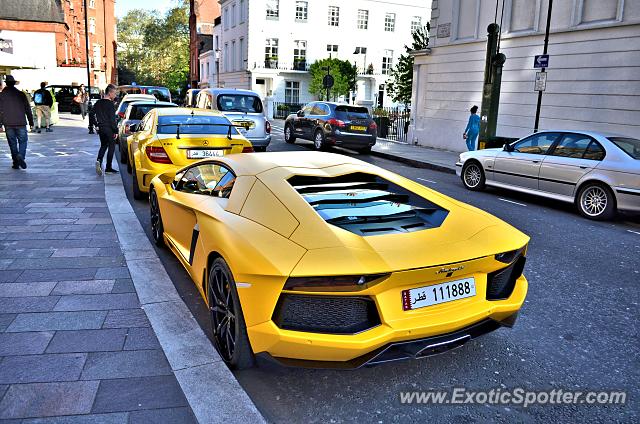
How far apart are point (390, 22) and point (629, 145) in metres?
46.6

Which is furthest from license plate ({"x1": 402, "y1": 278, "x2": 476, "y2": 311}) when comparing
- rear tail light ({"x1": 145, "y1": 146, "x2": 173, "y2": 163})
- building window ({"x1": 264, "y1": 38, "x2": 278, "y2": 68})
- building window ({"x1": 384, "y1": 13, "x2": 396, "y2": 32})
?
building window ({"x1": 384, "y1": 13, "x2": 396, "y2": 32})

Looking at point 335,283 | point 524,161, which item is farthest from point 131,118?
point 335,283

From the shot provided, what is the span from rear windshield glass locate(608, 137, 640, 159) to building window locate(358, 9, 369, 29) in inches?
1768

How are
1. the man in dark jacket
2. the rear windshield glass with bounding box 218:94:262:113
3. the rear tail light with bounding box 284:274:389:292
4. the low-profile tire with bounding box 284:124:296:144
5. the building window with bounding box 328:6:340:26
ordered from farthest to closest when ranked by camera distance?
the building window with bounding box 328:6:340:26 → the low-profile tire with bounding box 284:124:296:144 → the rear windshield glass with bounding box 218:94:262:113 → the man in dark jacket → the rear tail light with bounding box 284:274:389:292

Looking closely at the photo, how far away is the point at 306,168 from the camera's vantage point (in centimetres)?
398

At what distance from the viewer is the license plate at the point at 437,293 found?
2918 millimetres

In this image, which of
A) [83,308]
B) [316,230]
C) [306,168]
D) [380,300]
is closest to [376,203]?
[306,168]

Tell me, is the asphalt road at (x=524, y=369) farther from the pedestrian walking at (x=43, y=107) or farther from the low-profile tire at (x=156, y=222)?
the pedestrian walking at (x=43, y=107)

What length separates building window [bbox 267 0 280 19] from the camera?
4734cm

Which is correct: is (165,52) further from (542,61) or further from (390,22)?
(542,61)

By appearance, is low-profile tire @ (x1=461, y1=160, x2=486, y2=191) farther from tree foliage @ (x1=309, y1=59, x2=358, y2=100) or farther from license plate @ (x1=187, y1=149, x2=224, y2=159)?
tree foliage @ (x1=309, y1=59, x2=358, y2=100)

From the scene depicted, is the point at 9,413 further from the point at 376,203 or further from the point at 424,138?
the point at 424,138

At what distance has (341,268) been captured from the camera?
2764 mm

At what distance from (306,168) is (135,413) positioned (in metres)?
2.03
